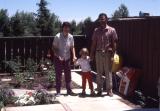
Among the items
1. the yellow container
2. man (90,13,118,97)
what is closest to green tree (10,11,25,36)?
the yellow container

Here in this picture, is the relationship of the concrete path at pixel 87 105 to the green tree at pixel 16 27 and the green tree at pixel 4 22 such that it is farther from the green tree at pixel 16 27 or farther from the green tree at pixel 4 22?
the green tree at pixel 4 22

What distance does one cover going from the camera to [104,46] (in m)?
9.78

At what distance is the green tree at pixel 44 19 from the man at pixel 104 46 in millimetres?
46421

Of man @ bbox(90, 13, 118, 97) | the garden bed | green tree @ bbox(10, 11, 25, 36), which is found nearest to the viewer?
man @ bbox(90, 13, 118, 97)

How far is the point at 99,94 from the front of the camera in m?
9.99

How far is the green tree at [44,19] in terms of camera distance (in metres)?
56.6

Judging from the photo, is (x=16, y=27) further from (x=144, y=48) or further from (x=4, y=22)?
(x=144, y=48)

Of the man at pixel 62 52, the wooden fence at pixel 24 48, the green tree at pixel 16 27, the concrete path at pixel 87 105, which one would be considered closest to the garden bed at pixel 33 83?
the man at pixel 62 52

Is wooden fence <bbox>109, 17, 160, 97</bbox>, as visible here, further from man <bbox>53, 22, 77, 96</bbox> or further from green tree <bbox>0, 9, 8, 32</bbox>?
green tree <bbox>0, 9, 8, 32</bbox>

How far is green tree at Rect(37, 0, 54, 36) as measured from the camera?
5656cm

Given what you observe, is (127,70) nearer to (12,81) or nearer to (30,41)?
(12,81)

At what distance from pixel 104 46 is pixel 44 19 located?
4942cm

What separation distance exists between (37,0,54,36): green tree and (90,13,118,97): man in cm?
4642

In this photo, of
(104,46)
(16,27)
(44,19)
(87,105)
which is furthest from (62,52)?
(44,19)
